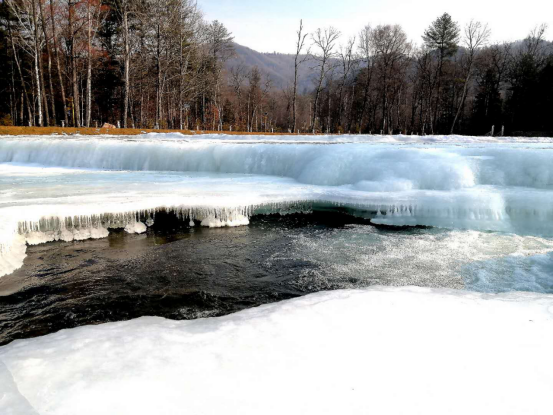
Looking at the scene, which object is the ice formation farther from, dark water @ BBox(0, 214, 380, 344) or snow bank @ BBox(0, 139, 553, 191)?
dark water @ BBox(0, 214, 380, 344)

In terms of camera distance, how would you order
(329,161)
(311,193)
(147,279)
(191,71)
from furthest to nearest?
(191,71) → (329,161) → (311,193) → (147,279)

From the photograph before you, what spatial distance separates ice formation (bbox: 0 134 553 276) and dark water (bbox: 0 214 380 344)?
435 mm

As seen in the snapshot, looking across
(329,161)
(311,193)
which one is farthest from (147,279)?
(329,161)

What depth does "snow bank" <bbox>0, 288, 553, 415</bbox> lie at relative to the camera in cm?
162

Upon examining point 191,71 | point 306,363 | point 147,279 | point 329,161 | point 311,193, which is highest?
point 191,71

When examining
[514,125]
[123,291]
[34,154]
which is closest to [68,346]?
[123,291]

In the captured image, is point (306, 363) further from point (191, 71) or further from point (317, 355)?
point (191, 71)

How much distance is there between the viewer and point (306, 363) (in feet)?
6.27

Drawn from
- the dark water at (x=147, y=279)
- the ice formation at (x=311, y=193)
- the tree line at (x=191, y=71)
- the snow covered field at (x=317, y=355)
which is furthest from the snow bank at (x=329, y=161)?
the tree line at (x=191, y=71)

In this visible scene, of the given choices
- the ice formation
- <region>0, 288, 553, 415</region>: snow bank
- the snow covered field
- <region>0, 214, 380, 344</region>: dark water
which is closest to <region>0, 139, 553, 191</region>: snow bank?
the ice formation

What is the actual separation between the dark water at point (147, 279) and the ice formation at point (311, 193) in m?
0.44

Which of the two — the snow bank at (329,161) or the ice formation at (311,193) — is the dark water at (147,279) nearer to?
the ice formation at (311,193)

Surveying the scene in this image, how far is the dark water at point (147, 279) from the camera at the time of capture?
3.35m

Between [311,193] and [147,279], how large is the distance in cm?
381
